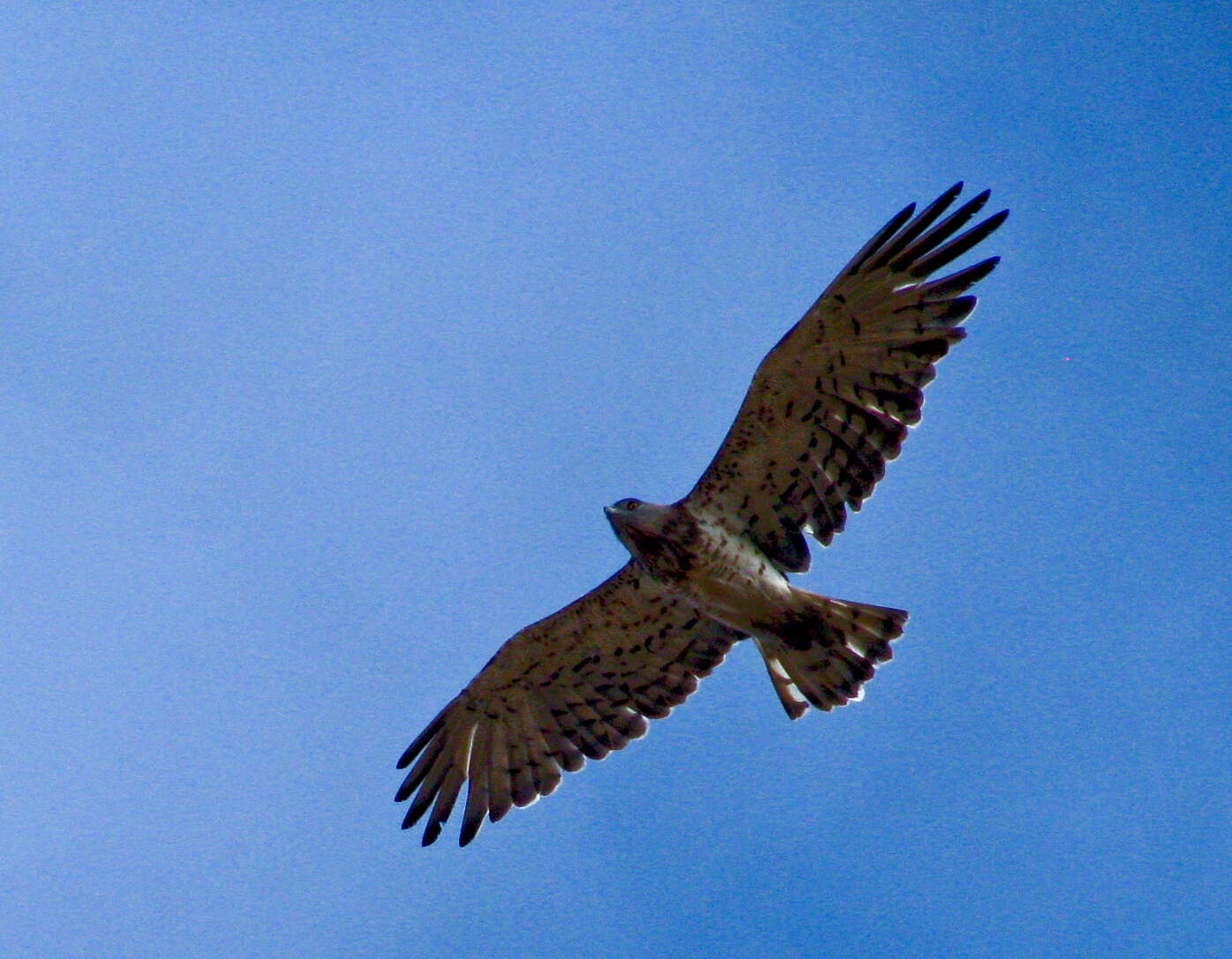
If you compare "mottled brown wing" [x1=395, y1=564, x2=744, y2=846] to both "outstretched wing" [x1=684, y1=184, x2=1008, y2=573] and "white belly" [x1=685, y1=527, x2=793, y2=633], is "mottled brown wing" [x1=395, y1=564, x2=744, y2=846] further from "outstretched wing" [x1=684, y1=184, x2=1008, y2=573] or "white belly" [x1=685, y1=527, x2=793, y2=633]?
"outstretched wing" [x1=684, y1=184, x2=1008, y2=573]

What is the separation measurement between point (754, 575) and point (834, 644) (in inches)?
28.9

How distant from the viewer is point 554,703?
32.6ft

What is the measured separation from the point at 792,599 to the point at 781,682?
2.03 feet

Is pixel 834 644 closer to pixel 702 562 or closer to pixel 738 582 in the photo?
pixel 738 582

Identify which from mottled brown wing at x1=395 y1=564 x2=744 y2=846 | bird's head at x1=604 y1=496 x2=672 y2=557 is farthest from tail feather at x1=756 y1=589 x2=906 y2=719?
bird's head at x1=604 y1=496 x2=672 y2=557

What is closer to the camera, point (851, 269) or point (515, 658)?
point (851, 269)

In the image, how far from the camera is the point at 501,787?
385 inches

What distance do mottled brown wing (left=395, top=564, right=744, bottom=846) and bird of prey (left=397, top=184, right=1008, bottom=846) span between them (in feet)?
0.04

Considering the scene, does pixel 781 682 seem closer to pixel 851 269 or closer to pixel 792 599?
pixel 792 599

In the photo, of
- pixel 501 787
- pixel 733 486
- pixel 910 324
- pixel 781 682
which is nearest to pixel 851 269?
pixel 910 324

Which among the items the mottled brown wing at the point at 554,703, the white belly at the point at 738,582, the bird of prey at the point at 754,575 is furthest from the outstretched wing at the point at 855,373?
the mottled brown wing at the point at 554,703

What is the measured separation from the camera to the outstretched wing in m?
8.74

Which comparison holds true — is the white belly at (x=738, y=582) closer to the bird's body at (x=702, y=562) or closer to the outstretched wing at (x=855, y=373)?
the bird's body at (x=702, y=562)

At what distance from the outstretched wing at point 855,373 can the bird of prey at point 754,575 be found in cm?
1
